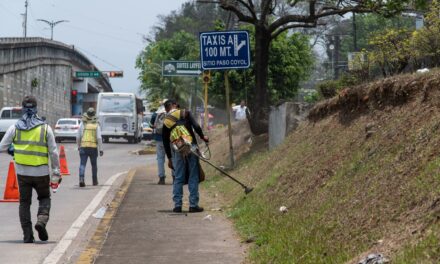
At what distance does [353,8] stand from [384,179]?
10.4 m

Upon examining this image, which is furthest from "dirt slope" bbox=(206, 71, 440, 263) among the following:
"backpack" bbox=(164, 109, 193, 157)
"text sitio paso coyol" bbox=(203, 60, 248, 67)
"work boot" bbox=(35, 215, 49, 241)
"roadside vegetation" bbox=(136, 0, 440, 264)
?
"text sitio paso coyol" bbox=(203, 60, 248, 67)

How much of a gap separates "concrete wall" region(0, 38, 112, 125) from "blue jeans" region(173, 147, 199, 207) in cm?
4049

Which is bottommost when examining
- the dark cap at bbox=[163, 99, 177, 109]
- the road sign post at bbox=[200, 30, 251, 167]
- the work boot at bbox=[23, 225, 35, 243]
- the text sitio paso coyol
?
the work boot at bbox=[23, 225, 35, 243]

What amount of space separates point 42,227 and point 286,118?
8.64 metres

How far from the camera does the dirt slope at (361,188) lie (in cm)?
661

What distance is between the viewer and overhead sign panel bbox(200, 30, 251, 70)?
52.5ft

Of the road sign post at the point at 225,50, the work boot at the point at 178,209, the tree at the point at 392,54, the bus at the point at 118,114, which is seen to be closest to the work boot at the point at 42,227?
the work boot at the point at 178,209

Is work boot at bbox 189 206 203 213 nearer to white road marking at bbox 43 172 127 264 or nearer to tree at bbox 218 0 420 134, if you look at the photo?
white road marking at bbox 43 172 127 264

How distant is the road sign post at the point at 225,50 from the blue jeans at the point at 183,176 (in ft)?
11.2

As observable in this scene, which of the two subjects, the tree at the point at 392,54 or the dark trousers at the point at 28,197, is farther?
the tree at the point at 392,54

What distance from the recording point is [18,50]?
57562 millimetres

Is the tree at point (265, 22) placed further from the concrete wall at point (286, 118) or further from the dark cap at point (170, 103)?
the dark cap at point (170, 103)

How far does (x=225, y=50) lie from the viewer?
16109 millimetres

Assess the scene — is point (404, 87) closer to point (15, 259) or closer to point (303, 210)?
point (303, 210)
